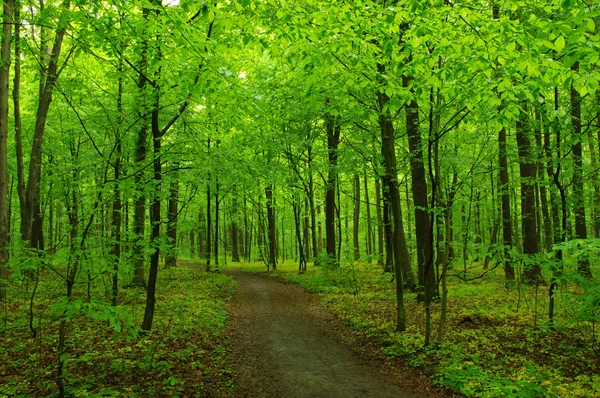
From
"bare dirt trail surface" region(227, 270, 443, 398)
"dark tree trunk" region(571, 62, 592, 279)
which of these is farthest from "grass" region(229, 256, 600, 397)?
"dark tree trunk" region(571, 62, 592, 279)

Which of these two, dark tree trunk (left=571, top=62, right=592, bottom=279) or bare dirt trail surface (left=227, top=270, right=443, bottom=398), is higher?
dark tree trunk (left=571, top=62, right=592, bottom=279)

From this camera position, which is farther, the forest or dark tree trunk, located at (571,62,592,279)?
dark tree trunk, located at (571,62,592,279)

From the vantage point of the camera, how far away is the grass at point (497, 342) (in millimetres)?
5499

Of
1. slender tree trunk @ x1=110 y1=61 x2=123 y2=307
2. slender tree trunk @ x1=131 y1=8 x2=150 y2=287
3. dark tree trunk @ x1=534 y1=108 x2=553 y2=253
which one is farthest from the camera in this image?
dark tree trunk @ x1=534 y1=108 x2=553 y2=253

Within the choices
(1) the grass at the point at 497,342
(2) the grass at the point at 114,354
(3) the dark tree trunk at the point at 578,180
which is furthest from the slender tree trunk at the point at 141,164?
(3) the dark tree trunk at the point at 578,180

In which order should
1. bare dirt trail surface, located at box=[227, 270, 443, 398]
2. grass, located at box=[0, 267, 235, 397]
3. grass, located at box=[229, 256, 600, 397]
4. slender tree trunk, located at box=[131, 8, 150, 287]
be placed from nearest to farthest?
grass, located at box=[0, 267, 235, 397], grass, located at box=[229, 256, 600, 397], bare dirt trail surface, located at box=[227, 270, 443, 398], slender tree trunk, located at box=[131, 8, 150, 287]

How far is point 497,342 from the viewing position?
7.45 metres

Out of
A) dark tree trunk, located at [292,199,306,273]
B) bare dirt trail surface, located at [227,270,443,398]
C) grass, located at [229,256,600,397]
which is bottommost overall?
bare dirt trail surface, located at [227,270,443,398]

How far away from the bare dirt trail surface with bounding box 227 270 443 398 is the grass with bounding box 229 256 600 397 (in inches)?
23.1

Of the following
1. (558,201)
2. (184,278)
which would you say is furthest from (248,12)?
(184,278)

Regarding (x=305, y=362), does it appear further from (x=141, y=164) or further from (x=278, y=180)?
(x=141, y=164)

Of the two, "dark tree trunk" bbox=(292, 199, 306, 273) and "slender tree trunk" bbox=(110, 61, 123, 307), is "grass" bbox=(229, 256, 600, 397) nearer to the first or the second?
"slender tree trunk" bbox=(110, 61, 123, 307)

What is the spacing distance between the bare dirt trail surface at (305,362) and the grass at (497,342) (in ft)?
1.93

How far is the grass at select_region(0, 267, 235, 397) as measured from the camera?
16.8 feet
